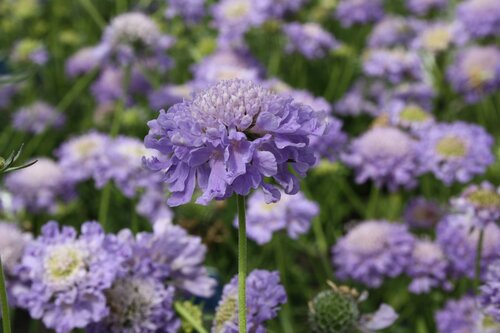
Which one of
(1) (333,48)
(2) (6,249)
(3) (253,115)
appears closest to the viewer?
(3) (253,115)

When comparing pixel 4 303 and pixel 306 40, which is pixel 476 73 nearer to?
pixel 306 40

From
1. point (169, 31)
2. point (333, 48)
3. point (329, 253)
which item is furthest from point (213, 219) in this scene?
point (169, 31)

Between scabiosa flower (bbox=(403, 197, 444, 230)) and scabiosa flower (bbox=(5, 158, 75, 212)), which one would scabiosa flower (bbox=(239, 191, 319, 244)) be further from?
scabiosa flower (bbox=(5, 158, 75, 212))

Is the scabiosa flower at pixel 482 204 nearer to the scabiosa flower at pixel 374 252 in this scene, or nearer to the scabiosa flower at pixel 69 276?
the scabiosa flower at pixel 374 252

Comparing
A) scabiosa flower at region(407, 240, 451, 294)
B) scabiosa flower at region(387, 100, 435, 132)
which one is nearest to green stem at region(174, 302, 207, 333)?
scabiosa flower at region(407, 240, 451, 294)

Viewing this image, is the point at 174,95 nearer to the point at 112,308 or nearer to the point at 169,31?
the point at 169,31

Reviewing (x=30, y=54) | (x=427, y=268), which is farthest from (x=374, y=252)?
(x=30, y=54)

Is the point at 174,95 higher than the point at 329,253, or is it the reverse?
the point at 174,95
